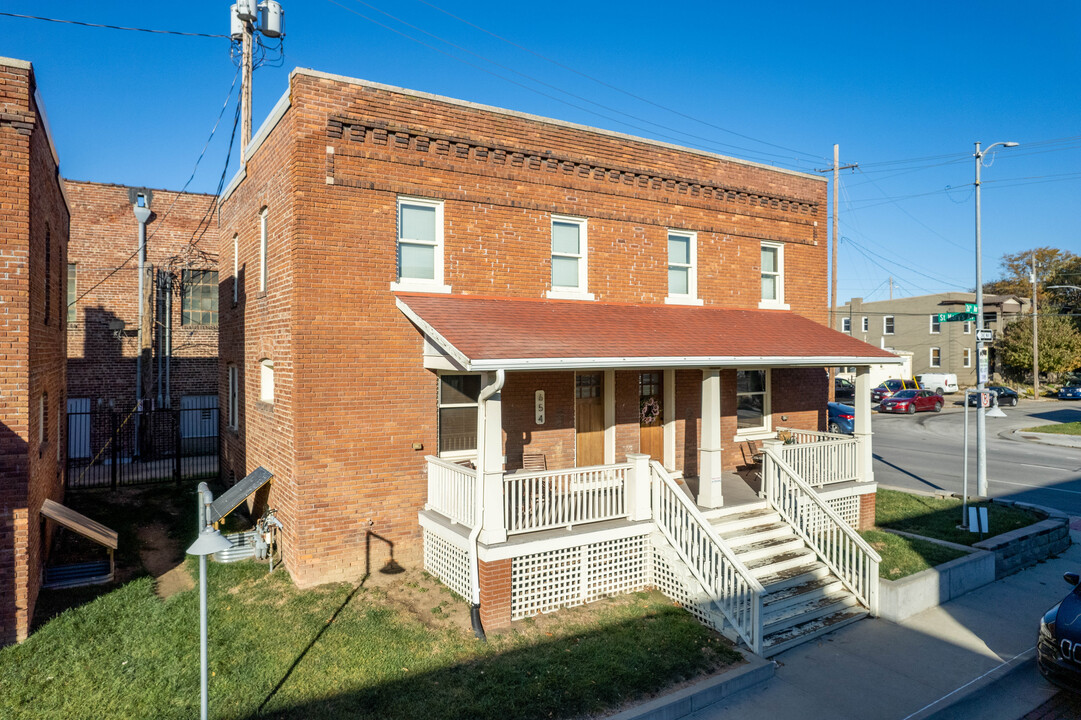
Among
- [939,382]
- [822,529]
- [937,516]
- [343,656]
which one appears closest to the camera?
[343,656]

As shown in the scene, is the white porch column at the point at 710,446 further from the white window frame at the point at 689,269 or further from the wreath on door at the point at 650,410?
the white window frame at the point at 689,269

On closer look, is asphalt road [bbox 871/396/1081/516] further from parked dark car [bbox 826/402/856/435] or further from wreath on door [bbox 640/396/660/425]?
wreath on door [bbox 640/396/660/425]

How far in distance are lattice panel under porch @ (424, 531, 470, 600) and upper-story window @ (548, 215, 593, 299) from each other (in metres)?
4.84

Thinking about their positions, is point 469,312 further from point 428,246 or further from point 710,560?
point 710,560

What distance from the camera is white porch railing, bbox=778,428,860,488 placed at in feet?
37.4

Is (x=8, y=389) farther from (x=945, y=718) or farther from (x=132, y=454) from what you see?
(x=132, y=454)

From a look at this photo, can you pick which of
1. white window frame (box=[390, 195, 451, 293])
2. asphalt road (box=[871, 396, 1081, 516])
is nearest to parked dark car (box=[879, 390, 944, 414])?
asphalt road (box=[871, 396, 1081, 516])

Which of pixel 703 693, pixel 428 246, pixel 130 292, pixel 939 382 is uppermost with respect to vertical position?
pixel 130 292

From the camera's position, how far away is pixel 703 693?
272 inches

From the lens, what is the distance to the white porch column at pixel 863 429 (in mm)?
12398

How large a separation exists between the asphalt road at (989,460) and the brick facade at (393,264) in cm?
842

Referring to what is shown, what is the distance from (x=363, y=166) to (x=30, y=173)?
13.8 ft

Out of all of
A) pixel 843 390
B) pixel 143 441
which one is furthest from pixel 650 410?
pixel 843 390

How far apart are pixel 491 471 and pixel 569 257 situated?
501cm
